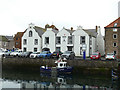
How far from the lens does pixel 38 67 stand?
40156mm

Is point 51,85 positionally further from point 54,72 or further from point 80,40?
point 80,40

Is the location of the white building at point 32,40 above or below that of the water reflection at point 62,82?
above

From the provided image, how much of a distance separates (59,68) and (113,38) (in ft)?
71.6

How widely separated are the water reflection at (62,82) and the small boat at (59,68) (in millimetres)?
1096

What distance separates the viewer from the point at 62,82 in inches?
1233

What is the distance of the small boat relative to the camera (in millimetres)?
36219

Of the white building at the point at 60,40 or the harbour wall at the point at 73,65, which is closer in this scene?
the harbour wall at the point at 73,65

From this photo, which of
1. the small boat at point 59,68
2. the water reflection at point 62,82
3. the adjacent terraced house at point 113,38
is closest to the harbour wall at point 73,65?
the small boat at point 59,68

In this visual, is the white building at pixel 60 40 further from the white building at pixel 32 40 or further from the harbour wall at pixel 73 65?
the harbour wall at pixel 73 65

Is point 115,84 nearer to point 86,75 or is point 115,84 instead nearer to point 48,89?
point 86,75

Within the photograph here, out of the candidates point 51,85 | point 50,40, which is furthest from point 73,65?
point 50,40

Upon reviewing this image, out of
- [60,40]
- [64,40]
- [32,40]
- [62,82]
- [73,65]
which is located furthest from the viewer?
[32,40]

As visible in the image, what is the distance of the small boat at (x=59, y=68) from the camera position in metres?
36.2

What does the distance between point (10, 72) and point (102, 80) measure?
21.6 m
